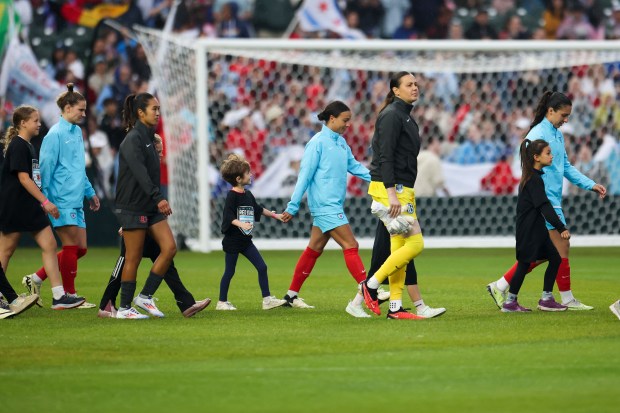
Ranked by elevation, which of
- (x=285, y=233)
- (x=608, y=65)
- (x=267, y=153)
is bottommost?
(x=285, y=233)

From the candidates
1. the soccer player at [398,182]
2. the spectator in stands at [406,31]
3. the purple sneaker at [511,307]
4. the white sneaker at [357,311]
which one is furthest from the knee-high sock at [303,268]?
the spectator in stands at [406,31]

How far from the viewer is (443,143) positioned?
883 inches

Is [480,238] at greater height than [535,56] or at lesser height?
lesser

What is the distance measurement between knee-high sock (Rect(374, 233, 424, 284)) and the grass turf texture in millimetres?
454

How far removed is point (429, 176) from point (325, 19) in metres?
5.49

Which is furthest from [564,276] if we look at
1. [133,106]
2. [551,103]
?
[133,106]

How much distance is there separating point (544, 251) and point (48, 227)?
460 cm

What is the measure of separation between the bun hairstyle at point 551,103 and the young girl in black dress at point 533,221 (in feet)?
1.82

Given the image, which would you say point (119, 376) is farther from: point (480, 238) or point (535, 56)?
point (535, 56)

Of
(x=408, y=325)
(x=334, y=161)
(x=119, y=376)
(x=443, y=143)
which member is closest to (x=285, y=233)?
(x=443, y=143)

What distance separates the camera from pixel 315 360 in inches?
336

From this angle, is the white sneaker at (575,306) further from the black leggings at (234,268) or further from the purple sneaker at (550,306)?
the black leggings at (234,268)

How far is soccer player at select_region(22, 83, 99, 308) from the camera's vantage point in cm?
1209

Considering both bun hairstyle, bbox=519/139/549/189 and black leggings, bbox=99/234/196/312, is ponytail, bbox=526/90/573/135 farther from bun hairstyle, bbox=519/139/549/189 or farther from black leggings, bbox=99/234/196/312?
Answer: black leggings, bbox=99/234/196/312
